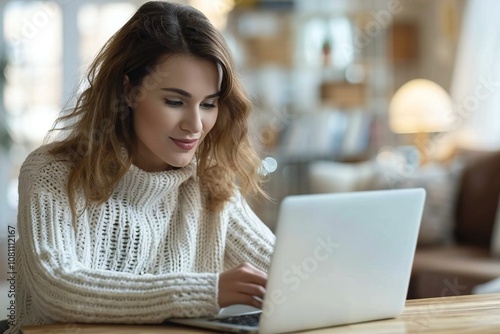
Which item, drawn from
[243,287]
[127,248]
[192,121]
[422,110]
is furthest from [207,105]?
[422,110]

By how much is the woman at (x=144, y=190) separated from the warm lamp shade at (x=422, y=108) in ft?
11.2

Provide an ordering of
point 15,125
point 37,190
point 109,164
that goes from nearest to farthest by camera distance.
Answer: point 37,190 < point 109,164 < point 15,125

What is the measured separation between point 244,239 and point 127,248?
0.92 ft

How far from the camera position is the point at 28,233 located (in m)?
1.51

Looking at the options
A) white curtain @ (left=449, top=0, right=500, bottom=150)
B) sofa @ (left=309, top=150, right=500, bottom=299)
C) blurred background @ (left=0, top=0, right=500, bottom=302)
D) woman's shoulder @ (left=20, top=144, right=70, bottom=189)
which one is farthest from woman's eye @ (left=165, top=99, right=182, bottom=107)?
blurred background @ (left=0, top=0, right=500, bottom=302)

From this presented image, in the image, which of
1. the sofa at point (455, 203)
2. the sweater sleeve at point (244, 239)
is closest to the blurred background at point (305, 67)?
the sofa at point (455, 203)

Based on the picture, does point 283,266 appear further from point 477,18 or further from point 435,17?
point 435,17

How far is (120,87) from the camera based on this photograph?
5.57 ft

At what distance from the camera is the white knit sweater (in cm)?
144

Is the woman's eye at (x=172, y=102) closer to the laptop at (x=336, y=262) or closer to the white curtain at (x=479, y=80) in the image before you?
the laptop at (x=336, y=262)

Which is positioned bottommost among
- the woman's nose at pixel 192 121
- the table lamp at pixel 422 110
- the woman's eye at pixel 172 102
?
the table lamp at pixel 422 110

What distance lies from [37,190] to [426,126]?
152 inches

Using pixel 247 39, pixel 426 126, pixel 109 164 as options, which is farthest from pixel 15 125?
pixel 109 164

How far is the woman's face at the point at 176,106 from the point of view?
162 centimetres
